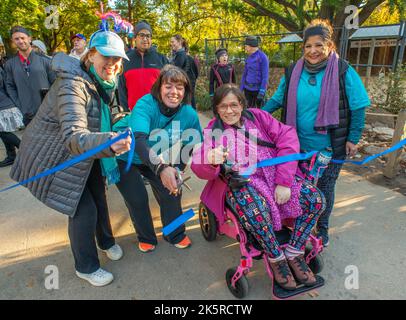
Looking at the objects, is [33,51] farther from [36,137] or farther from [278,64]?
[278,64]

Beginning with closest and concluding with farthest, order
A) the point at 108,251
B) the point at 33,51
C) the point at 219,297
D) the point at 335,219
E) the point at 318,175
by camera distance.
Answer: the point at 219,297
the point at 318,175
the point at 108,251
the point at 335,219
the point at 33,51

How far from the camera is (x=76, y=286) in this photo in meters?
2.40

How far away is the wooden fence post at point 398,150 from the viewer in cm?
382

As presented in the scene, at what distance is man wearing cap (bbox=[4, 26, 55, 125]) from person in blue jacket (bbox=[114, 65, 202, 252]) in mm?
Result: 2760

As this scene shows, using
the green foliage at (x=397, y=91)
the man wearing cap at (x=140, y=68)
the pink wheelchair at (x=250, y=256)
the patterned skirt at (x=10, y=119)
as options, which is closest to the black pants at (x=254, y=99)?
the man wearing cap at (x=140, y=68)

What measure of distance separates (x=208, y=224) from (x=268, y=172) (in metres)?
0.83

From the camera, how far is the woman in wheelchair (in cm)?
213

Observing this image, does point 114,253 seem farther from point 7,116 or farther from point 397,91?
point 397,91

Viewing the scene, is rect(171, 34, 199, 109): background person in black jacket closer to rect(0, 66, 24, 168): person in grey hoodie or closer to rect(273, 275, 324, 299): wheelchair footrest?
rect(0, 66, 24, 168): person in grey hoodie

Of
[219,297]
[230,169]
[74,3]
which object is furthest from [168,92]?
[74,3]

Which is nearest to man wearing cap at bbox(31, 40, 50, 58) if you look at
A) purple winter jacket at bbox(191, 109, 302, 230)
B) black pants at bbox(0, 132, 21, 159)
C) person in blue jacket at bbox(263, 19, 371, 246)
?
black pants at bbox(0, 132, 21, 159)

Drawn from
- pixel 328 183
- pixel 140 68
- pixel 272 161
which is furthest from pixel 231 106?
pixel 140 68

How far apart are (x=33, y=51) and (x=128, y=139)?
12.6 feet

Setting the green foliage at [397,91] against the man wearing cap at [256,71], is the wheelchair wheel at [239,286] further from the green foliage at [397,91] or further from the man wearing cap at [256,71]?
the green foliage at [397,91]
